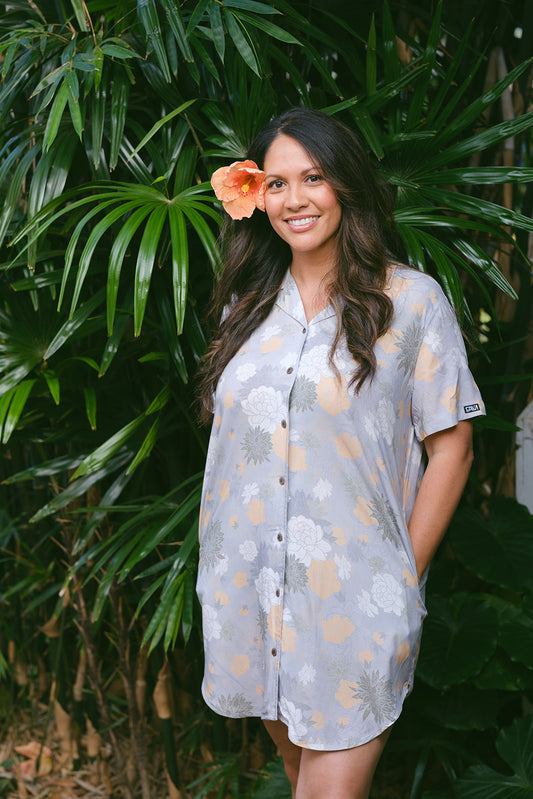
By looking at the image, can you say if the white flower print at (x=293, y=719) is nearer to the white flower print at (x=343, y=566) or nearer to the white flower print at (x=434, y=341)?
the white flower print at (x=343, y=566)

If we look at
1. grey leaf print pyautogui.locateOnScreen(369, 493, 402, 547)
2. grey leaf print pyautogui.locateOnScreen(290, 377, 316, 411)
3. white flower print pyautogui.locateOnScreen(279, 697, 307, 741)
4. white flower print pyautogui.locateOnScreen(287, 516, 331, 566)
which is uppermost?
grey leaf print pyautogui.locateOnScreen(290, 377, 316, 411)

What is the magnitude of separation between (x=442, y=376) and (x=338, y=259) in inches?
10.5

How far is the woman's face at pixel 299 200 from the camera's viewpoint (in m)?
1.20

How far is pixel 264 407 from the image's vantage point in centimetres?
119

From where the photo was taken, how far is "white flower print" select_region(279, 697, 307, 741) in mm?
1155

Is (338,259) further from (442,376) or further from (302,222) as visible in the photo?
(442,376)

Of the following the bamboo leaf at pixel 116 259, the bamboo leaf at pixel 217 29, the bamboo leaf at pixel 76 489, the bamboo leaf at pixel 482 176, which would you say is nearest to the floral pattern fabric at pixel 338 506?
the bamboo leaf at pixel 116 259

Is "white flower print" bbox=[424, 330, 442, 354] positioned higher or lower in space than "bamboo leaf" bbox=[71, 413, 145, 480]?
higher

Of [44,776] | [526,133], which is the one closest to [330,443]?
[526,133]

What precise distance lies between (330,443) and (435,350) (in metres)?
0.21

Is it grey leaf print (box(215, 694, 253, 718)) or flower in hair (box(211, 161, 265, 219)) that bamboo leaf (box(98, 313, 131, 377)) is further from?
grey leaf print (box(215, 694, 253, 718))

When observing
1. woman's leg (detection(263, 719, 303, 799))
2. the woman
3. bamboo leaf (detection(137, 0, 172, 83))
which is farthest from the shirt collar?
woman's leg (detection(263, 719, 303, 799))

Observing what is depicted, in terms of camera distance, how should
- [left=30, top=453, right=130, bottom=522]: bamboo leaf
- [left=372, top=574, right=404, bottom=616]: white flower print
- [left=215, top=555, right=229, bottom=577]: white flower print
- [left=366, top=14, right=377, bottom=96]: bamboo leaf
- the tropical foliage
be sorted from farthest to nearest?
1. [left=30, top=453, right=130, bottom=522]: bamboo leaf
2. [left=366, top=14, right=377, bottom=96]: bamboo leaf
3. the tropical foliage
4. [left=215, top=555, right=229, bottom=577]: white flower print
5. [left=372, top=574, right=404, bottom=616]: white flower print

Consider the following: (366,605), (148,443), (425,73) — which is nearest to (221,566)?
(366,605)
